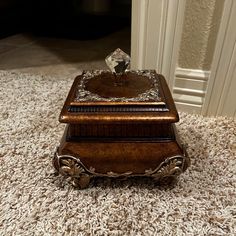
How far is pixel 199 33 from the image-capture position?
0.93 metres

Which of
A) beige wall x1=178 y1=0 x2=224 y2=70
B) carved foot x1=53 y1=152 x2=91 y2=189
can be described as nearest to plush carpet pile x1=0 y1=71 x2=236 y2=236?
carved foot x1=53 y1=152 x2=91 y2=189

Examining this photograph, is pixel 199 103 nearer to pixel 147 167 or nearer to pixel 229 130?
pixel 229 130

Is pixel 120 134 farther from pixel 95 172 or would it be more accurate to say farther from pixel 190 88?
pixel 190 88

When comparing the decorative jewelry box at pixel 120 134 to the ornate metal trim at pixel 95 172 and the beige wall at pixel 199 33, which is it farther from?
the beige wall at pixel 199 33

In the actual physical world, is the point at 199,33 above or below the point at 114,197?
above

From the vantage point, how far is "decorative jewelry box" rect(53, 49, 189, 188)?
0.55m

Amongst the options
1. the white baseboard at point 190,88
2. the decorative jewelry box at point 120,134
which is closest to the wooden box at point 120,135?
the decorative jewelry box at point 120,134

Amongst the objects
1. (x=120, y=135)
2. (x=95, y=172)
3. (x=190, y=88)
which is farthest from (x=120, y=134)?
(x=190, y=88)

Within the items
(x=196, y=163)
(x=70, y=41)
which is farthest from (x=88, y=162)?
(x=70, y=41)

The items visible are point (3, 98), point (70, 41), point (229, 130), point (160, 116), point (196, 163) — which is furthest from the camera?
point (70, 41)

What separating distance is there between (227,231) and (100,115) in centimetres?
37

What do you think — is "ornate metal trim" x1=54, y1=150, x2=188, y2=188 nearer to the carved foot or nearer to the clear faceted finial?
the carved foot

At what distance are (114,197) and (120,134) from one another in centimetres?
17

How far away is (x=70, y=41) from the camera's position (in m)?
2.04
